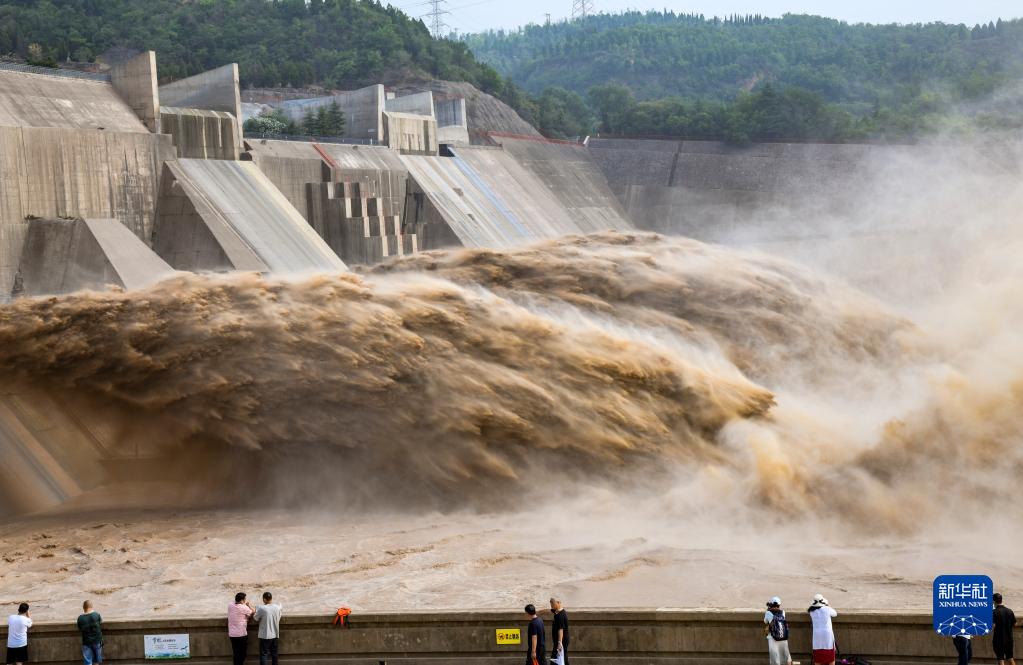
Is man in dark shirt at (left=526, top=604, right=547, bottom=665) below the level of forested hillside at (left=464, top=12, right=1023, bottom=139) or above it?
below

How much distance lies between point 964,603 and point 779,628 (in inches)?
85.0

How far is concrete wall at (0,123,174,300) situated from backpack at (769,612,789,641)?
27.5 metres

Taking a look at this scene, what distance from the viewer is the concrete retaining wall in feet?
45.0

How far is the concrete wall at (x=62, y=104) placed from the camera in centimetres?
3806

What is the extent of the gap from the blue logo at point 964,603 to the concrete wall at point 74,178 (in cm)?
2939

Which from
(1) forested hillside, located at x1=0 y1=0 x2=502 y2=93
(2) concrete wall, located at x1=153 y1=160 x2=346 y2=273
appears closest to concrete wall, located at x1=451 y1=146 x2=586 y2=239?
(2) concrete wall, located at x1=153 y1=160 x2=346 y2=273

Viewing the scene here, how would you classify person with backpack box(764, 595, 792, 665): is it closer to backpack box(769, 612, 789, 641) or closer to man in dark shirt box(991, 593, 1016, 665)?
backpack box(769, 612, 789, 641)

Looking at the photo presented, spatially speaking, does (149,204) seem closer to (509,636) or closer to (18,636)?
(18,636)

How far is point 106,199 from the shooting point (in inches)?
1555

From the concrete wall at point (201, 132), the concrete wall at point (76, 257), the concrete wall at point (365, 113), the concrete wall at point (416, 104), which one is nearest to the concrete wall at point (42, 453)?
the concrete wall at point (76, 257)

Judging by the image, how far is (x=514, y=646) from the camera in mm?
14133

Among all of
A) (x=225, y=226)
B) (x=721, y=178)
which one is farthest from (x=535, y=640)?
(x=721, y=178)

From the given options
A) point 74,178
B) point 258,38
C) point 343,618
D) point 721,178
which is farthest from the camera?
point 258,38

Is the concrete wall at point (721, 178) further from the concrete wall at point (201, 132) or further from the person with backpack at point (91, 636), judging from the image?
the person with backpack at point (91, 636)
